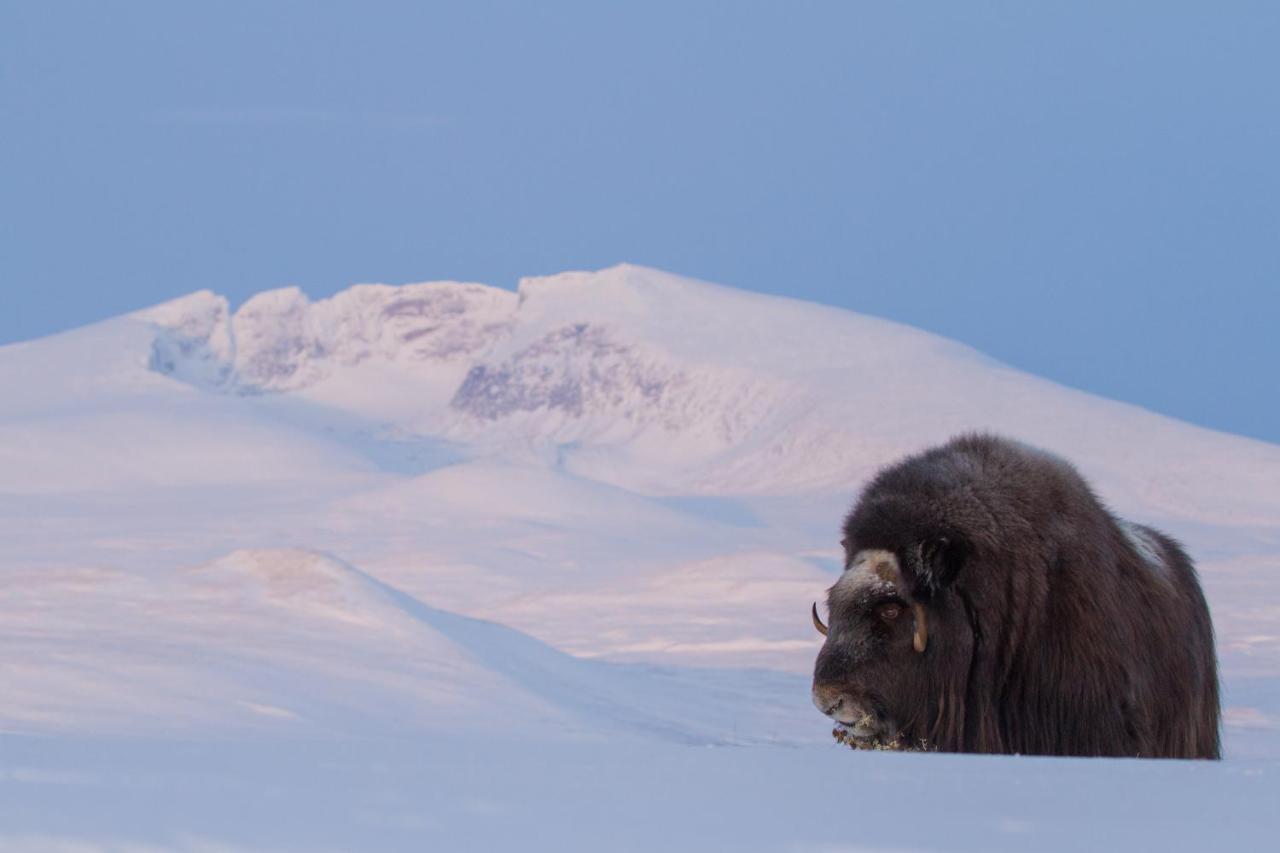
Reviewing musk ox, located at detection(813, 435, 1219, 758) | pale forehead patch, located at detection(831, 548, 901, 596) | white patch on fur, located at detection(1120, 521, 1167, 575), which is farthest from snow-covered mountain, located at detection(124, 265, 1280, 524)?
pale forehead patch, located at detection(831, 548, 901, 596)

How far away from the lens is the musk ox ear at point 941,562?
4.04 m

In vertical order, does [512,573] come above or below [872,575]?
above

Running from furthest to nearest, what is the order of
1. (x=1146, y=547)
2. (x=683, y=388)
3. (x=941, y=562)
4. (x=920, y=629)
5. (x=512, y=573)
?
(x=683, y=388) < (x=512, y=573) < (x=1146, y=547) < (x=941, y=562) < (x=920, y=629)

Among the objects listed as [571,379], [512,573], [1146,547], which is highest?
[571,379]

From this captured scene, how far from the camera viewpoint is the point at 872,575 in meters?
4.08

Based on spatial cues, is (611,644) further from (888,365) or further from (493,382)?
(493,382)

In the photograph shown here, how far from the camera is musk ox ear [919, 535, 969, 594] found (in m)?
4.04

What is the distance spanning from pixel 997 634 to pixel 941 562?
0.71ft

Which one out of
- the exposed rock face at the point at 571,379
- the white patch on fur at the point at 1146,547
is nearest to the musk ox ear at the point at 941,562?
the white patch on fur at the point at 1146,547

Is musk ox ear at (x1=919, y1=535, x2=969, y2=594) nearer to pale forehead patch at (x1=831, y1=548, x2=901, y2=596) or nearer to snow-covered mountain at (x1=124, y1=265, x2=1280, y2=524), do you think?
pale forehead patch at (x1=831, y1=548, x2=901, y2=596)

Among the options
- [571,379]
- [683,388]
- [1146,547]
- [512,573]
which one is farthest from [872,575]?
[571,379]

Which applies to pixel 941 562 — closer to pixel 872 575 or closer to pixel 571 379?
pixel 872 575

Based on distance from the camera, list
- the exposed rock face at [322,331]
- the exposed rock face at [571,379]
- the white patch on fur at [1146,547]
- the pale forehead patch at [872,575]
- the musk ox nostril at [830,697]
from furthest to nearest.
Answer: the exposed rock face at [322,331] < the exposed rock face at [571,379] < the white patch on fur at [1146,547] < the pale forehead patch at [872,575] < the musk ox nostril at [830,697]

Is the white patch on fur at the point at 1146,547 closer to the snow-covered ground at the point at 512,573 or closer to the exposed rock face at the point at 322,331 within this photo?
the snow-covered ground at the point at 512,573
